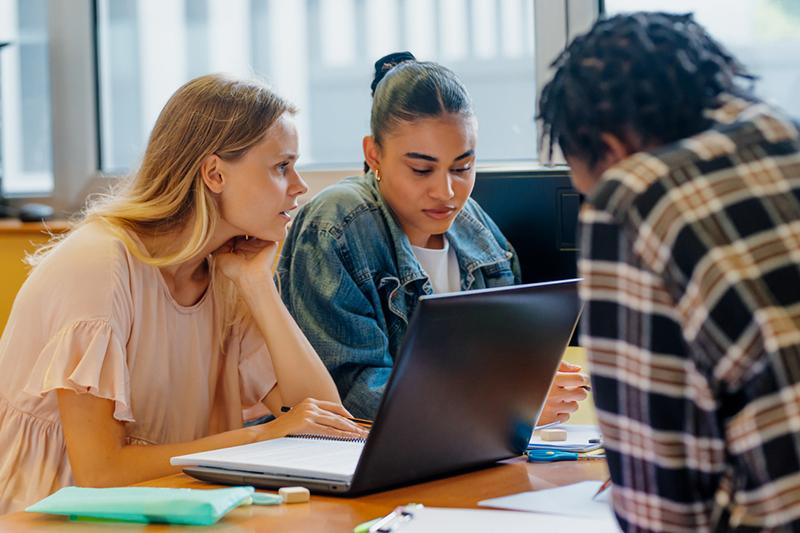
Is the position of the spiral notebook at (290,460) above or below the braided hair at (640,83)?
below

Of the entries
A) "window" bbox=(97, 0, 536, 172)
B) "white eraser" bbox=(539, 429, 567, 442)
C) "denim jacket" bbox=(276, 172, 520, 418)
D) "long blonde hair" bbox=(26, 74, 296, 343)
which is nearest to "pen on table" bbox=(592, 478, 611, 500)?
"white eraser" bbox=(539, 429, 567, 442)

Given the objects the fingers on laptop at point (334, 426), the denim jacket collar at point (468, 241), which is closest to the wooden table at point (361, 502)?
the fingers on laptop at point (334, 426)

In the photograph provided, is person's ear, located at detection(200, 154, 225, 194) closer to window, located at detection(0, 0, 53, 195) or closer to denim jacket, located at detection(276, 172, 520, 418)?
denim jacket, located at detection(276, 172, 520, 418)

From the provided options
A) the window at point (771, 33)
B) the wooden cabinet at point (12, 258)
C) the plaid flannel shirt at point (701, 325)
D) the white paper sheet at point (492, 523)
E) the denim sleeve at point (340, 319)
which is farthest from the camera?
the wooden cabinet at point (12, 258)

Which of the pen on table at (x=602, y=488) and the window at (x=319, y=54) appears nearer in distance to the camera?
the pen on table at (x=602, y=488)

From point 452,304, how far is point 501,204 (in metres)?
0.97

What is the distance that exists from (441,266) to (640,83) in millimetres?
1257

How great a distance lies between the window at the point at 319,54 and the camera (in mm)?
2945

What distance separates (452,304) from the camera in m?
1.02

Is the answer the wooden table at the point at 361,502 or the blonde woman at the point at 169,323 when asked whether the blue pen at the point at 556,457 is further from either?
the blonde woman at the point at 169,323

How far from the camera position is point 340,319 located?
1.76 metres

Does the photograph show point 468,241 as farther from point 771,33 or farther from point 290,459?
point 771,33

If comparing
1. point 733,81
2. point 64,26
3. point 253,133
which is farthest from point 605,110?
point 64,26

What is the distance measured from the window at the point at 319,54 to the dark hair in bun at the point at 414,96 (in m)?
1.05
